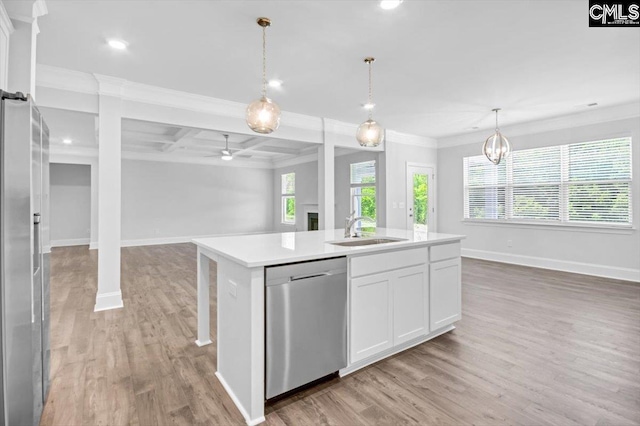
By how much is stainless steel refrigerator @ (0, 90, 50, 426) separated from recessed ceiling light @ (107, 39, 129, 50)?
5.74 ft

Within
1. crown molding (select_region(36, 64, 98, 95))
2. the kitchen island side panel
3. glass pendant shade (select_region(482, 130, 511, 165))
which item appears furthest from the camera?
glass pendant shade (select_region(482, 130, 511, 165))

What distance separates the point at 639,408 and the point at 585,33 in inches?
116

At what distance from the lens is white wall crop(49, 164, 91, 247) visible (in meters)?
8.62

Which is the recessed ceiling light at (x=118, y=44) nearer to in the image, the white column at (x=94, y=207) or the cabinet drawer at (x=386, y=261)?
the cabinet drawer at (x=386, y=261)

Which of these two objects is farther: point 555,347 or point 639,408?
point 555,347

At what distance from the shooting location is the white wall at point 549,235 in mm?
4887

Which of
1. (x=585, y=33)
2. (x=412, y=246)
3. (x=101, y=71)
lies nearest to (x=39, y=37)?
(x=101, y=71)

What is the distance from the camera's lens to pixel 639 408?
1889 mm

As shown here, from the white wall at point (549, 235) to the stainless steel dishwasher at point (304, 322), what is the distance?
530 cm

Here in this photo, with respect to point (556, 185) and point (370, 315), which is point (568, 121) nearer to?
point (556, 185)

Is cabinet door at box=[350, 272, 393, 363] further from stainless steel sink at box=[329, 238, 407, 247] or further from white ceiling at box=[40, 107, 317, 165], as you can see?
white ceiling at box=[40, 107, 317, 165]

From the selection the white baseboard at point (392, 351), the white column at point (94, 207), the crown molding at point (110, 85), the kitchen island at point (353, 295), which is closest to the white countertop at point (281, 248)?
the kitchen island at point (353, 295)

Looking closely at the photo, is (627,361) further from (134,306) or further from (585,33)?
(134,306)

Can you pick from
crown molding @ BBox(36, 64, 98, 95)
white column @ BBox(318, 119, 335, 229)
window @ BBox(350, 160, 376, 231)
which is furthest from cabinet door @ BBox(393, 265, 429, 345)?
window @ BBox(350, 160, 376, 231)
